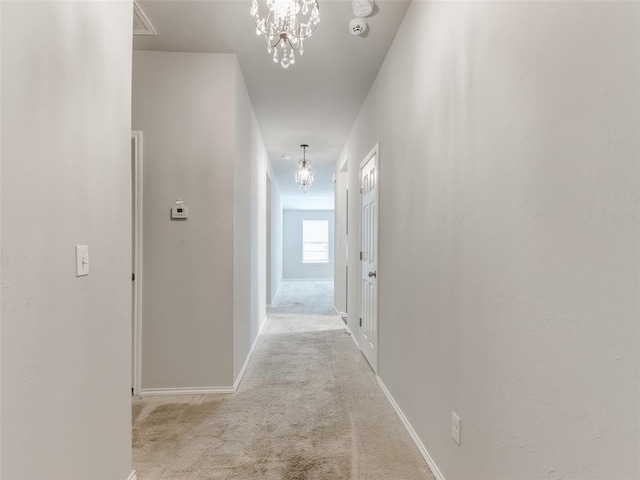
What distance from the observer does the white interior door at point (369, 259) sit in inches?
126

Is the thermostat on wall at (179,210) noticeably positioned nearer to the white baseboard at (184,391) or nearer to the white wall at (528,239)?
the white baseboard at (184,391)

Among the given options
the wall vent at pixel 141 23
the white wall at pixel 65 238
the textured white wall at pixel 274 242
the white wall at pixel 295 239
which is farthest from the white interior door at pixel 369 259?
the white wall at pixel 295 239

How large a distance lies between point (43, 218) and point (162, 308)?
73.5 inches

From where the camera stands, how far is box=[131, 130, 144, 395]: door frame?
9.04 ft

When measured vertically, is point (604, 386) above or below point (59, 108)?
below

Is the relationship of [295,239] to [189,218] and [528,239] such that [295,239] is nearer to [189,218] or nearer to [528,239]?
[189,218]

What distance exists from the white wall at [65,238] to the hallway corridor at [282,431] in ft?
1.49

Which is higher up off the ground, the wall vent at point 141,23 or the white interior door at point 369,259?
the wall vent at point 141,23

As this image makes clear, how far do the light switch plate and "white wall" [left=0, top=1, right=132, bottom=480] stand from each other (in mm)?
22

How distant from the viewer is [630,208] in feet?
2.50

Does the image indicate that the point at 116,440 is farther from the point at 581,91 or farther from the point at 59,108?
the point at 581,91

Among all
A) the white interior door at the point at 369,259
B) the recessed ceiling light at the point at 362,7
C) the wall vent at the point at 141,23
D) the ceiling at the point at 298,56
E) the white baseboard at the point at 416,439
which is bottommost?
the white baseboard at the point at 416,439

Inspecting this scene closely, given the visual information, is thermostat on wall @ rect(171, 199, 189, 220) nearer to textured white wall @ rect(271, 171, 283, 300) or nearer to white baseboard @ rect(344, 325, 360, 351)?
white baseboard @ rect(344, 325, 360, 351)

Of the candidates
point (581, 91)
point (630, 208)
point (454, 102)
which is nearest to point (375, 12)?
point (454, 102)
